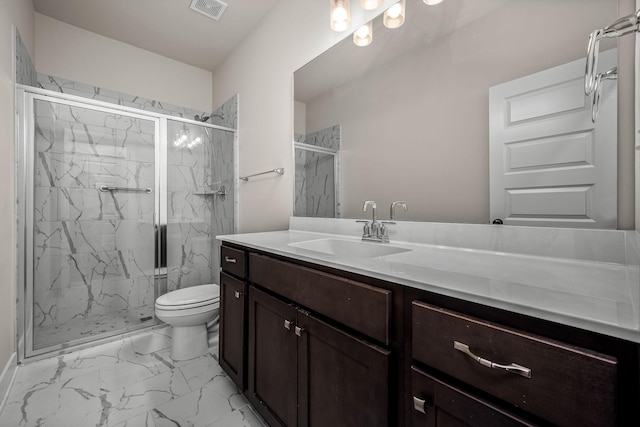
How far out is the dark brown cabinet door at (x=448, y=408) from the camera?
0.50 metres

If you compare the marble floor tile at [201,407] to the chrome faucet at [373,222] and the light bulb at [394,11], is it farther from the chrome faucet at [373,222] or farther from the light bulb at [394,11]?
the light bulb at [394,11]

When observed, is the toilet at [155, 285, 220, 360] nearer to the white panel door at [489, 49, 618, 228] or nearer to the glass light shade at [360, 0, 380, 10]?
A: the white panel door at [489, 49, 618, 228]

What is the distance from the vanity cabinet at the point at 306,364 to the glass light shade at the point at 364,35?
124 cm

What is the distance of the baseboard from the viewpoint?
139cm

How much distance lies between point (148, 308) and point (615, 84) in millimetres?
2981

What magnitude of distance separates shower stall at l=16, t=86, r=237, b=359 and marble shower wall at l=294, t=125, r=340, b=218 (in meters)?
1.04

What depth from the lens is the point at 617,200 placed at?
78 cm

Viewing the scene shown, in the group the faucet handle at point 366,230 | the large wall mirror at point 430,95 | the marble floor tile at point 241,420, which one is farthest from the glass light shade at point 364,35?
the marble floor tile at point 241,420

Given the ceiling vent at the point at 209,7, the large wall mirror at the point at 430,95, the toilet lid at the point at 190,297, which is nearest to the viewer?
the large wall mirror at the point at 430,95

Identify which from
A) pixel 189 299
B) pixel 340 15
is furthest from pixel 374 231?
pixel 189 299

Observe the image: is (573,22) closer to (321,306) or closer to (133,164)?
(321,306)

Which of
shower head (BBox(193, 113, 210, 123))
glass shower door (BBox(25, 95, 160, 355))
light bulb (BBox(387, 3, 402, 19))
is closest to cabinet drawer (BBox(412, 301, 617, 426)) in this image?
light bulb (BBox(387, 3, 402, 19))

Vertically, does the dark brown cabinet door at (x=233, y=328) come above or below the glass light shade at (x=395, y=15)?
below

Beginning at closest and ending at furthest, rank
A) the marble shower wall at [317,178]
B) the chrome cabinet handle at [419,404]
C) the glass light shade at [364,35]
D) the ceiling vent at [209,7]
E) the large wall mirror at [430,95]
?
1. the chrome cabinet handle at [419,404]
2. the large wall mirror at [430,95]
3. the glass light shade at [364,35]
4. the marble shower wall at [317,178]
5. the ceiling vent at [209,7]
